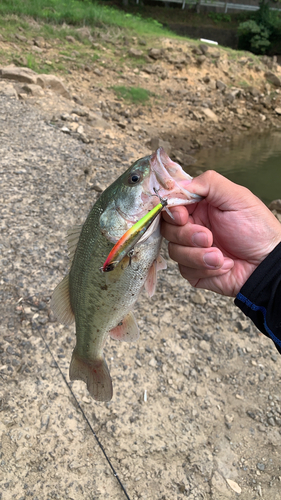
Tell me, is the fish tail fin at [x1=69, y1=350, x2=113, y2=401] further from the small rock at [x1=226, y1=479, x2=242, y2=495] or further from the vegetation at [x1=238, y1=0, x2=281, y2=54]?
the vegetation at [x1=238, y1=0, x2=281, y2=54]

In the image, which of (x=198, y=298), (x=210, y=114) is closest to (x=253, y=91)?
(x=210, y=114)

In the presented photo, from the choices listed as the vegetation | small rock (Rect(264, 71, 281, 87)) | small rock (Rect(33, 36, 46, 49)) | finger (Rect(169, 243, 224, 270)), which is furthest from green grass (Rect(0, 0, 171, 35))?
finger (Rect(169, 243, 224, 270))

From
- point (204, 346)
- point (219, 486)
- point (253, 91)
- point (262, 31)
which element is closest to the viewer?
point (219, 486)

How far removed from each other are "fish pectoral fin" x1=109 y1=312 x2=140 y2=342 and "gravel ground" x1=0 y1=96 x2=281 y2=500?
1572mm

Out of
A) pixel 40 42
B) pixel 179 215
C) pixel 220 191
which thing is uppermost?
pixel 220 191

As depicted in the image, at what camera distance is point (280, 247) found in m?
2.30

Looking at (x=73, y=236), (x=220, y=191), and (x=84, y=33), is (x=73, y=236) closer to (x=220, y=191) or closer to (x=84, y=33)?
(x=220, y=191)

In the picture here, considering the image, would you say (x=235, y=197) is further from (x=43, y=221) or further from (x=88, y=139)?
(x=88, y=139)

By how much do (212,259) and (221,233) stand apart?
15.1 inches

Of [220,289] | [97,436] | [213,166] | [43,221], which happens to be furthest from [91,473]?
[213,166]

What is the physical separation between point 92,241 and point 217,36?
115 feet

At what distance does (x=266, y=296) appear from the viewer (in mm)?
2248

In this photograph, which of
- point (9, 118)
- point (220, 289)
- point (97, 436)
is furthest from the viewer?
point (9, 118)

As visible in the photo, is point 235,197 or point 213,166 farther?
point 213,166
